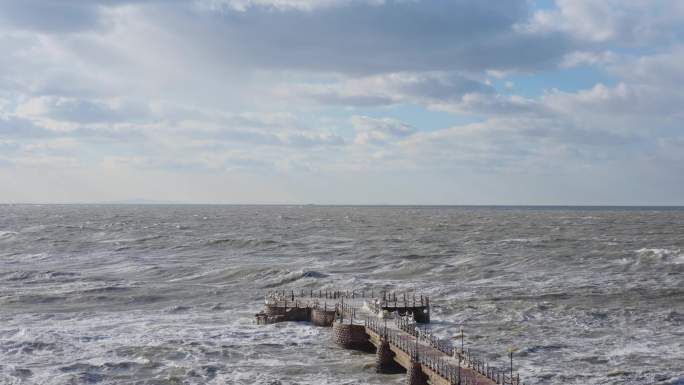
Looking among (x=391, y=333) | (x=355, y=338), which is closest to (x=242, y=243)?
(x=355, y=338)

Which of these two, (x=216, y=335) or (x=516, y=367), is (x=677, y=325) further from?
(x=216, y=335)

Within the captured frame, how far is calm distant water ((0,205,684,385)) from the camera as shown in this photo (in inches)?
1570

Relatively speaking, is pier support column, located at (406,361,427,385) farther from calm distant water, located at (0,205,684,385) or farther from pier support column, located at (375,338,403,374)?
pier support column, located at (375,338,403,374)

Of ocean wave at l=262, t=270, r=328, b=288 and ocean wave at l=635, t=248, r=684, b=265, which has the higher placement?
ocean wave at l=635, t=248, r=684, b=265

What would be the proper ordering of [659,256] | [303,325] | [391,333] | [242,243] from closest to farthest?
[391,333] < [303,325] < [659,256] < [242,243]

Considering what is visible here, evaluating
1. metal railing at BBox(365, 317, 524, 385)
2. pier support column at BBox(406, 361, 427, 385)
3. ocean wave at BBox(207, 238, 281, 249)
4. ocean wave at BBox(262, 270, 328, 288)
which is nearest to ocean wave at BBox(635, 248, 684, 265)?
ocean wave at BBox(262, 270, 328, 288)

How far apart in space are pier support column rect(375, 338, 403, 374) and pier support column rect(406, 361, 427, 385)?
3813mm

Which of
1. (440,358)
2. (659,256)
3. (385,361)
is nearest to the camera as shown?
(440,358)

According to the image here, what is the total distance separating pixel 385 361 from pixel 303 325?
13662mm

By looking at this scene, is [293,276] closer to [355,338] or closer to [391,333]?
[355,338]

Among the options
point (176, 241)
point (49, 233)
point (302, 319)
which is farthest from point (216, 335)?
point (49, 233)

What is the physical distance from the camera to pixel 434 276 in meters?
80.3

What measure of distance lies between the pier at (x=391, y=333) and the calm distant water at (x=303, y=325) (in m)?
1.32

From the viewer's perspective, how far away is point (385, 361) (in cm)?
4153
